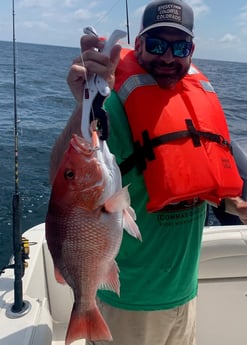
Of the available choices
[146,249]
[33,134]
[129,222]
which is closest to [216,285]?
[146,249]

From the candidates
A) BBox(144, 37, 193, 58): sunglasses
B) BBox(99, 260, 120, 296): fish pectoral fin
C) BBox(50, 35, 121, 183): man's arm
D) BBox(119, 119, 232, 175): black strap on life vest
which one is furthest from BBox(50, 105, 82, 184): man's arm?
BBox(144, 37, 193, 58): sunglasses

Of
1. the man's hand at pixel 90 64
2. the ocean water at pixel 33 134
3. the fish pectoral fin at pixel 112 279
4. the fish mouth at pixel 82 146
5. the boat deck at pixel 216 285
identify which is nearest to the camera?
the fish mouth at pixel 82 146

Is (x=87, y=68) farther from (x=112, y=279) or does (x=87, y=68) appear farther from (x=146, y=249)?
(x=146, y=249)

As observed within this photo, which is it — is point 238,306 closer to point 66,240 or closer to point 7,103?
point 66,240

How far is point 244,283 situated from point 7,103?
12.8m

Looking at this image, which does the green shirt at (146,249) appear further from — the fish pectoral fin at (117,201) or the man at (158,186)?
the fish pectoral fin at (117,201)

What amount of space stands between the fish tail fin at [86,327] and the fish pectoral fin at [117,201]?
15.3 inches

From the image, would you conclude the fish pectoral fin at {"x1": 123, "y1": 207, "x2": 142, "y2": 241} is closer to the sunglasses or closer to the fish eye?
the fish eye

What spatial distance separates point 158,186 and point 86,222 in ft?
1.80

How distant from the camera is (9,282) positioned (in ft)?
7.90

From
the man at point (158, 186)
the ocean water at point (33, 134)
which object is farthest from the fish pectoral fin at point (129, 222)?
the ocean water at point (33, 134)

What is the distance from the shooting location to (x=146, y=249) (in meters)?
1.86

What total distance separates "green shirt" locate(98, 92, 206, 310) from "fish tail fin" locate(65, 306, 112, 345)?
0.42 m

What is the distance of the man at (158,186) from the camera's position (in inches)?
72.9
